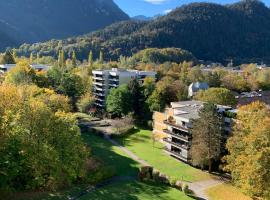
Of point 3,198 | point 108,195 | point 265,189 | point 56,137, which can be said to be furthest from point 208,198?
point 3,198

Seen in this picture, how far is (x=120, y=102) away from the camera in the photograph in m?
94.2

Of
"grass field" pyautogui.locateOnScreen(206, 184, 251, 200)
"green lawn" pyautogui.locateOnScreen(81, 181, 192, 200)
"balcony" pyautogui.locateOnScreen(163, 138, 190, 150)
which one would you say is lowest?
"grass field" pyautogui.locateOnScreen(206, 184, 251, 200)

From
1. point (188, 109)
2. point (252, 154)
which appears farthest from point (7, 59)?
point (252, 154)

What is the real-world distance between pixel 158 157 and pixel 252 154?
2118 cm

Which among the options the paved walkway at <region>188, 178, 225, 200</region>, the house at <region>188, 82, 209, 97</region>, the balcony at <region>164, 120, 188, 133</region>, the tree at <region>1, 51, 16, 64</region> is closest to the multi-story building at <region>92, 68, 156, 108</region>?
the house at <region>188, 82, 209, 97</region>

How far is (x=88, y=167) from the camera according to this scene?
5578cm

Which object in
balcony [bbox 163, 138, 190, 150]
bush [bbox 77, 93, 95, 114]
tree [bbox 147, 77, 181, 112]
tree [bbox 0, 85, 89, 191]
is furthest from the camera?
bush [bbox 77, 93, 95, 114]

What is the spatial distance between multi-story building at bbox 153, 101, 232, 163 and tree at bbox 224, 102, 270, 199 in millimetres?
6014

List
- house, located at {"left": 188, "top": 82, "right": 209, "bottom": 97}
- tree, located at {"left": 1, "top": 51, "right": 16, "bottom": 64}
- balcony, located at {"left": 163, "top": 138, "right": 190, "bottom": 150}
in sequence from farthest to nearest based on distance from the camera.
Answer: tree, located at {"left": 1, "top": 51, "right": 16, "bottom": 64} → house, located at {"left": 188, "top": 82, "right": 209, "bottom": 97} → balcony, located at {"left": 163, "top": 138, "right": 190, "bottom": 150}

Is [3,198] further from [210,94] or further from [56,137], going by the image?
[210,94]

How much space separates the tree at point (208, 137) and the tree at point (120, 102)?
35.5 m

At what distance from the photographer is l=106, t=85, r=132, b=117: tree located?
9450 cm

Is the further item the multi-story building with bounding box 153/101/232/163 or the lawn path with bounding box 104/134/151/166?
the lawn path with bounding box 104/134/151/166

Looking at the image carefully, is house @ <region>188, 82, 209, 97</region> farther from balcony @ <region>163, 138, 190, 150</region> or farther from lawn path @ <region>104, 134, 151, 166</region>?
balcony @ <region>163, 138, 190, 150</region>
